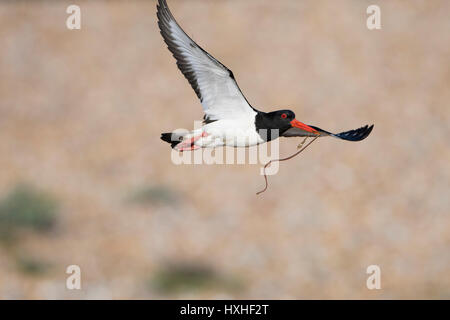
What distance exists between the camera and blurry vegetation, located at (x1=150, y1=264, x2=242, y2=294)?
94.0ft

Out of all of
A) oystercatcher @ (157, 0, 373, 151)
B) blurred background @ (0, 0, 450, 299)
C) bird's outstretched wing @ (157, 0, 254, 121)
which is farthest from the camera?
blurred background @ (0, 0, 450, 299)

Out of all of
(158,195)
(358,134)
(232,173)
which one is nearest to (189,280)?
(158,195)

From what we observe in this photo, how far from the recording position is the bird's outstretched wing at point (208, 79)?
7.18 metres

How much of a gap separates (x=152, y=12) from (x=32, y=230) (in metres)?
11.2

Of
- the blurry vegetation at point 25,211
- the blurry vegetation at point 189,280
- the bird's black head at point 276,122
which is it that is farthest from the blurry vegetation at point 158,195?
the bird's black head at point 276,122

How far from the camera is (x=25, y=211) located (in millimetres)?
31281

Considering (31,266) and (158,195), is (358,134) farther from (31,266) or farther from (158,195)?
(31,266)

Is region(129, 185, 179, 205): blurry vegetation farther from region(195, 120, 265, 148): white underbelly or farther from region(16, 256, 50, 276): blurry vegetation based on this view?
region(195, 120, 265, 148): white underbelly

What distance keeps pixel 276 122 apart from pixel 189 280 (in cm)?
2277

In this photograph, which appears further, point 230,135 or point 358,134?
point 358,134

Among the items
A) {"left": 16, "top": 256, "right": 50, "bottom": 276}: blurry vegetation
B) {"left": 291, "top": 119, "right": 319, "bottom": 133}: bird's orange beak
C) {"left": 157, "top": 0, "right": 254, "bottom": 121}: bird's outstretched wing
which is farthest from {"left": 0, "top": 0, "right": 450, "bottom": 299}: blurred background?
{"left": 291, "top": 119, "right": 319, "bottom": 133}: bird's orange beak

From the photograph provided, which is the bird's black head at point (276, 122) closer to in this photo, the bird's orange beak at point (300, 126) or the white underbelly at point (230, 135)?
the bird's orange beak at point (300, 126)
